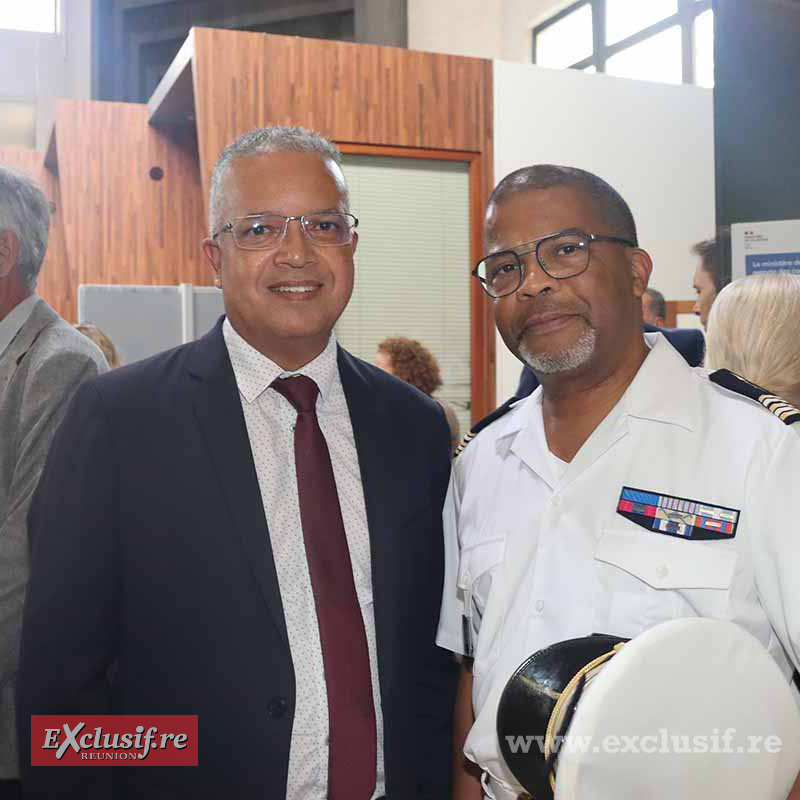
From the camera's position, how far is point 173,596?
164 centimetres

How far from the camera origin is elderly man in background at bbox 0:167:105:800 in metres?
1.87

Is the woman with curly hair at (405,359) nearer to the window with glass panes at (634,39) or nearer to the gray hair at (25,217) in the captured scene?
the gray hair at (25,217)

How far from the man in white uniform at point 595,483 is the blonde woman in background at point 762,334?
768 millimetres

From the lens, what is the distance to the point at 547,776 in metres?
1.17

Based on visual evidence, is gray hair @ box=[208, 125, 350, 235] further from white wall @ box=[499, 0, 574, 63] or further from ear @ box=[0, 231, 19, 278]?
white wall @ box=[499, 0, 574, 63]

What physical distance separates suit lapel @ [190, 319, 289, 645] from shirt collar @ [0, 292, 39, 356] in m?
0.44

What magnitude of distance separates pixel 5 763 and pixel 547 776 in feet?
3.89

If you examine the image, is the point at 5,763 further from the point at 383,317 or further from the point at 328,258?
the point at 383,317

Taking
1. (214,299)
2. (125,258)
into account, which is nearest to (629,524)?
(214,299)

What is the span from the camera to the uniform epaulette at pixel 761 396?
1.56 meters

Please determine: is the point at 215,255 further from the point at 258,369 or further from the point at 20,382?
the point at 20,382

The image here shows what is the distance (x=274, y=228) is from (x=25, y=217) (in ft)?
2.01

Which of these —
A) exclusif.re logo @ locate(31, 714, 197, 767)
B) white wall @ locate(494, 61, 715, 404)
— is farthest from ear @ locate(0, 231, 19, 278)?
white wall @ locate(494, 61, 715, 404)

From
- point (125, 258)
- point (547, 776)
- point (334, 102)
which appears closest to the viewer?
point (547, 776)
